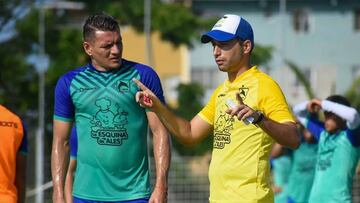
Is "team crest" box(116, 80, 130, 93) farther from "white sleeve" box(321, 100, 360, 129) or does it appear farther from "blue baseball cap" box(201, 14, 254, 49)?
"white sleeve" box(321, 100, 360, 129)

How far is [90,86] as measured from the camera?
7.21m

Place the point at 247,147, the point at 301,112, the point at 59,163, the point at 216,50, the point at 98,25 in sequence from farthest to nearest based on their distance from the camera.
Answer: the point at 301,112, the point at 59,163, the point at 98,25, the point at 216,50, the point at 247,147

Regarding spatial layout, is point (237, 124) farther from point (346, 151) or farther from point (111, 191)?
point (346, 151)

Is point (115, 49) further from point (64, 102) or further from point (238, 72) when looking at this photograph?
point (238, 72)

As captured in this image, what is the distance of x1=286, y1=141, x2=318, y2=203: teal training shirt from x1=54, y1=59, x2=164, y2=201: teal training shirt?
5.00 metres

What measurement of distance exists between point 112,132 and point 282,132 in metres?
1.17

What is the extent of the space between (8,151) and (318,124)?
171 inches

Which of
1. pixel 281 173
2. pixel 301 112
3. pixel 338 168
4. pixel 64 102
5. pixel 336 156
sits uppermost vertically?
pixel 64 102

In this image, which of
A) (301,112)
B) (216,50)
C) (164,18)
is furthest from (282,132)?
(164,18)

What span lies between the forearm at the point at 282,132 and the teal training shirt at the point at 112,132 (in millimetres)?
882

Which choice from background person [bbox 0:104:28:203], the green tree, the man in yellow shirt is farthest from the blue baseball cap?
the green tree

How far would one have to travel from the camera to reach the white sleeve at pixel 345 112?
9398 mm

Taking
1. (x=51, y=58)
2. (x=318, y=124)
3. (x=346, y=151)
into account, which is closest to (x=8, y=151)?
(x=346, y=151)

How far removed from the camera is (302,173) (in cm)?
1226
